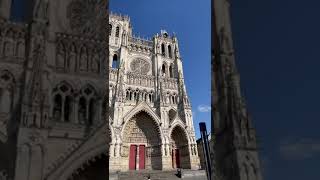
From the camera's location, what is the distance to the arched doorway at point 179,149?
62.1ft

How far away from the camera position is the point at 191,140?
768 inches

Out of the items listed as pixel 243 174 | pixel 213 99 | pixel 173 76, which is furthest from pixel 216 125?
pixel 173 76

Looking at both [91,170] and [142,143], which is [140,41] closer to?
[142,143]

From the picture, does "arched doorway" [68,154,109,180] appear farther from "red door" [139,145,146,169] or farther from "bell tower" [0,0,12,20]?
"red door" [139,145,146,169]

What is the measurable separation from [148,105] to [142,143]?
7.39 ft

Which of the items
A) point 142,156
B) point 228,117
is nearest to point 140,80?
point 142,156

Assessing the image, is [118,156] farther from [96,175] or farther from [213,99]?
[213,99]

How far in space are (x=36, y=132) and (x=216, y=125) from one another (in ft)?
8.90

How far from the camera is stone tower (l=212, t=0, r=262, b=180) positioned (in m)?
3.10

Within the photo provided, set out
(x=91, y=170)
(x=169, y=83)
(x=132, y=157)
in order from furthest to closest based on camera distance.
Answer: (x=169, y=83) → (x=132, y=157) → (x=91, y=170)

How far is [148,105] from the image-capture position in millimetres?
19844

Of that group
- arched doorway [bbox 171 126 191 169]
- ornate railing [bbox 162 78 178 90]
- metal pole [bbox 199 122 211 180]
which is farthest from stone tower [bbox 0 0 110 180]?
ornate railing [bbox 162 78 178 90]

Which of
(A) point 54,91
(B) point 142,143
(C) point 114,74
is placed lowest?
(B) point 142,143

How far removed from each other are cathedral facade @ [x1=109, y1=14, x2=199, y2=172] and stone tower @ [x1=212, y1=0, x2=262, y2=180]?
1430 cm
